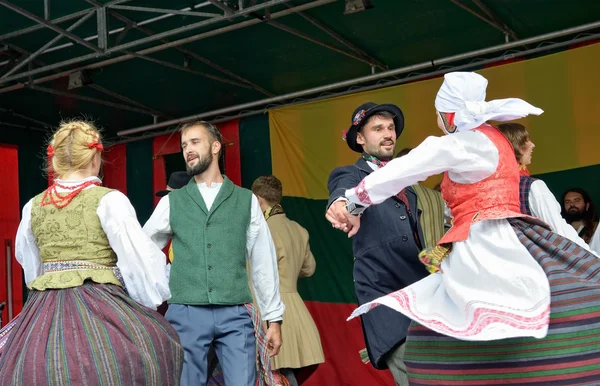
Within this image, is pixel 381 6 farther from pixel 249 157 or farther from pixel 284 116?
pixel 249 157

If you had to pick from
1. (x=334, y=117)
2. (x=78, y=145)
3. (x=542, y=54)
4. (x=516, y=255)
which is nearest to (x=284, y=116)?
(x=334, y=117)

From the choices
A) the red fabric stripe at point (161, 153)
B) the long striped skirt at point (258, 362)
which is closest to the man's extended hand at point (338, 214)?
the long striped skirt at point (258, 362)

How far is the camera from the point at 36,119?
7715 millimetres

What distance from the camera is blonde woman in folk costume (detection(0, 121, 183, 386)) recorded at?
109 inches

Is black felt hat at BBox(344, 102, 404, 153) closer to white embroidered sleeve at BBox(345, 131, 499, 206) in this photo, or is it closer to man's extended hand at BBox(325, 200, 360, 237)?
man's extended hand at BBox(325, 200, 360, 237)

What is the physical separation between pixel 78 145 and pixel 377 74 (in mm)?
3502

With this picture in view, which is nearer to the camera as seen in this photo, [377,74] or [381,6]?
[381,6]

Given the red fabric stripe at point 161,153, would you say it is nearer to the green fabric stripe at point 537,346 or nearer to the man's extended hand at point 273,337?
the man's extended hand at point 273,337

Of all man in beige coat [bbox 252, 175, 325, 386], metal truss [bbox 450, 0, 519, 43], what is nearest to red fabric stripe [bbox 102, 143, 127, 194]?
man in beige coat [bbox 252, 175, 325, 386]

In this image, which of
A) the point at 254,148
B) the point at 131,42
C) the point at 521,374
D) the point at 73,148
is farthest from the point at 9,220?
the point at 521,374

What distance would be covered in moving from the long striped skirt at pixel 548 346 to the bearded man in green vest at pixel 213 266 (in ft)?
4.01

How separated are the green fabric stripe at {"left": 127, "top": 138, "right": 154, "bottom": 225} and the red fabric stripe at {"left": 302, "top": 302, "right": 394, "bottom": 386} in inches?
92.1

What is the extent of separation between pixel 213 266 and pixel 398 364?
999mm

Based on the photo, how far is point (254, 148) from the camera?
7.22m
